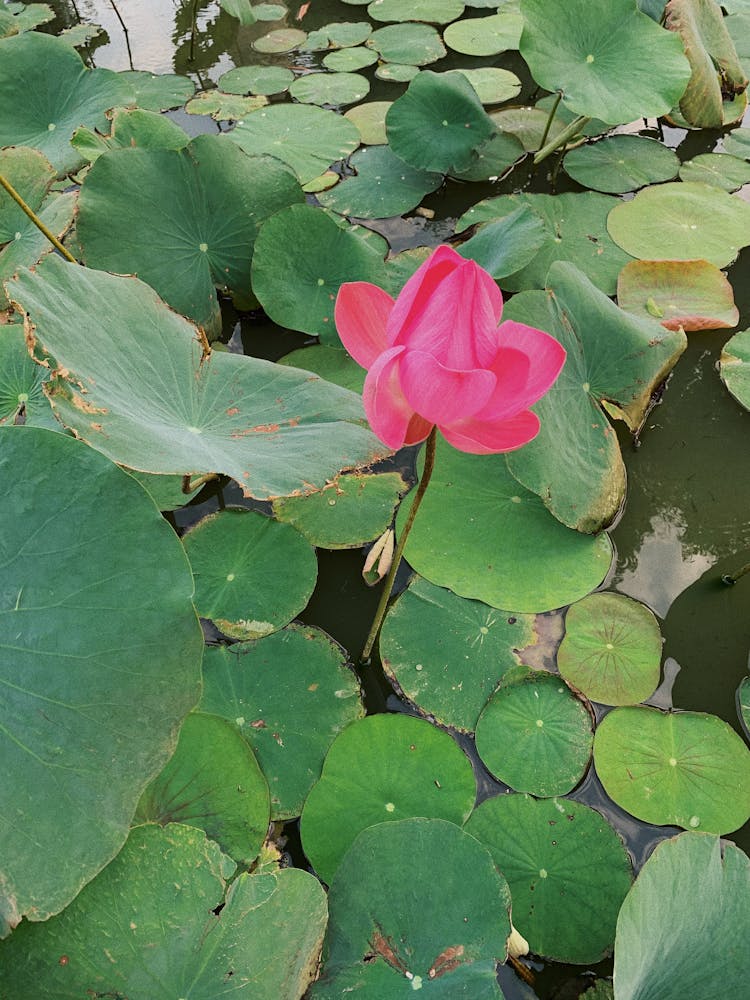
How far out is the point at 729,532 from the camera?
1.76 metres

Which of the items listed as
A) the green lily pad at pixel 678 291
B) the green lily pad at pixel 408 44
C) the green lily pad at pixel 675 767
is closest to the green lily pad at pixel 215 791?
the green lily pad at pixel 675 767

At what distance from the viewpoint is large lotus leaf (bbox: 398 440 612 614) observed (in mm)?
1582

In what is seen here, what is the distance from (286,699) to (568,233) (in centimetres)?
186

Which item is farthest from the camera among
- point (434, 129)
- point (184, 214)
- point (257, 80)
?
point (257, 80)

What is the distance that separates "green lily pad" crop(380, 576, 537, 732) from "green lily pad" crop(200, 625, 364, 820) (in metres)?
0.12

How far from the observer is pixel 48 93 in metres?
2.48

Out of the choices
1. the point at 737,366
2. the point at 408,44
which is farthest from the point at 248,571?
the point at 408,44

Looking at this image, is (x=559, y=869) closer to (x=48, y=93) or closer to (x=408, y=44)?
(x=48, y=93)

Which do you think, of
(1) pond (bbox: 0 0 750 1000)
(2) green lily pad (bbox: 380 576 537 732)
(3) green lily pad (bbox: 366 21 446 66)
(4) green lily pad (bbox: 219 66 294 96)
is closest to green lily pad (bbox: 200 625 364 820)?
(1) pond (bbox: 0 0 750 1000)

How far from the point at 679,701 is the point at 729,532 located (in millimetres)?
503

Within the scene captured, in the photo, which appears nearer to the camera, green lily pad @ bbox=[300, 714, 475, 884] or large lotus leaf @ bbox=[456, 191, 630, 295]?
green lily pad @ bbox=[300, 714, 475, 884]

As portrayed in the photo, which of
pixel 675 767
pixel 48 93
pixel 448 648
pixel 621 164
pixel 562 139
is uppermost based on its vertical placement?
pixel 48 93

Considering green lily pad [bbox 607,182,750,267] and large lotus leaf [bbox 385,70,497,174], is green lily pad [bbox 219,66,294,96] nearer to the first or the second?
large lotus leaf [bbox 385,70,497,174]

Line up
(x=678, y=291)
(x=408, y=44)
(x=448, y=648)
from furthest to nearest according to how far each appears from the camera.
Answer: (x=408, y=44)
(x=678, y=291)
(x=448, y=648)
